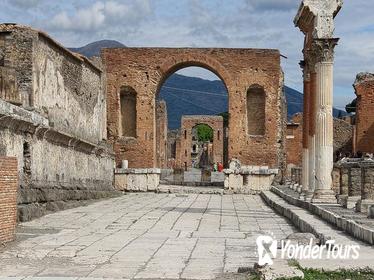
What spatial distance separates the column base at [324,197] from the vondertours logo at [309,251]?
7.12 meters

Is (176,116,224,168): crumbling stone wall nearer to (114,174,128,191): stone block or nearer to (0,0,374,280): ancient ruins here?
(0,0,374,280): ancient ruins

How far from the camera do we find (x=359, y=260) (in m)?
7.11

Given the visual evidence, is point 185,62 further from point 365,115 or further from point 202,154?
point 202,154

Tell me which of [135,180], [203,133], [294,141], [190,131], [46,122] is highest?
[203,133]

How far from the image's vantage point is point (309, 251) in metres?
7.95

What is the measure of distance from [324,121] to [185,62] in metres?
14.0

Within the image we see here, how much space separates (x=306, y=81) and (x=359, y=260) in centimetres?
1320

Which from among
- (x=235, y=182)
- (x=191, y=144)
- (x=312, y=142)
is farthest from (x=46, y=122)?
(x=191, y=144)

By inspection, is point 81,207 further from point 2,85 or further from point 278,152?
point 278,152

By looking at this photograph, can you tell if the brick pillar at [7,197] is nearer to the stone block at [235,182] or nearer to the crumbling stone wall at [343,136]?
the stone block at [235,182]

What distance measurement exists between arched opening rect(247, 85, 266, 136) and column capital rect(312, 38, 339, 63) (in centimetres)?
1359

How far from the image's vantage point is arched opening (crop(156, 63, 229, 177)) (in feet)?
192

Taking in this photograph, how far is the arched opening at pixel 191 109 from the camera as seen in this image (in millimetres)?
58594

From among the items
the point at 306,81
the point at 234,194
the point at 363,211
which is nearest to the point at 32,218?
the point at 363,211
